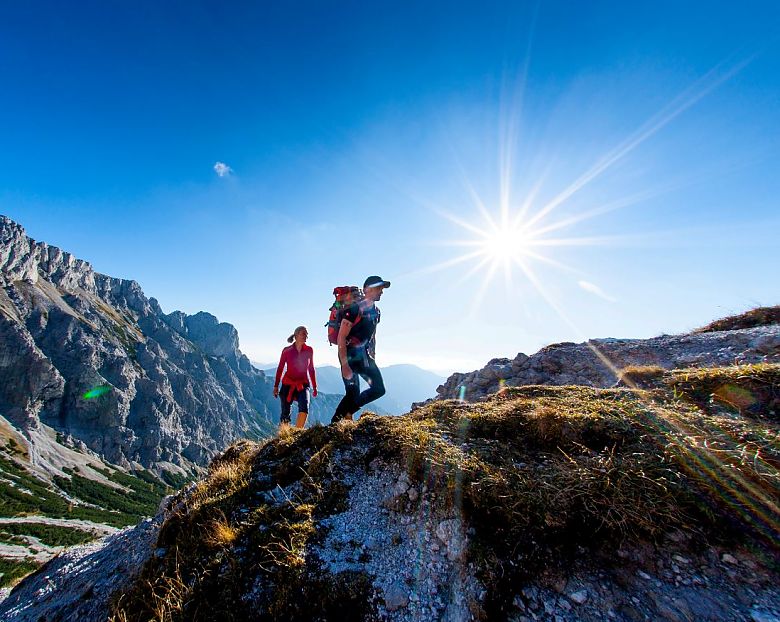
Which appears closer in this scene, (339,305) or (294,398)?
(339,305)

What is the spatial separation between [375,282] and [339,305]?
1.08 m

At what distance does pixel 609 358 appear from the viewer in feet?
49.2

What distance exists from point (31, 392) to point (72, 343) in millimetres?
33861

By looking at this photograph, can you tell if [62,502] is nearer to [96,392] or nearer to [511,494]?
[96,392]

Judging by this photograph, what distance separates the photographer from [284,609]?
11.0 feet

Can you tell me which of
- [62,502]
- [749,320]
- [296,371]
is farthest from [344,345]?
[62,502]

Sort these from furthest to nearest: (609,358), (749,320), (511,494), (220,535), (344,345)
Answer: (749,320)
(609,358)
(344,345)
(220,535)
(511,494)

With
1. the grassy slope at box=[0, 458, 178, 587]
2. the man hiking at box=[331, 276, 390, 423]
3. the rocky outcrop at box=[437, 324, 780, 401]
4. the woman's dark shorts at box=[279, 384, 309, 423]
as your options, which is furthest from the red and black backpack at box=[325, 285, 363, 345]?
the grassy slope at box=[0, 458, 178, 587]

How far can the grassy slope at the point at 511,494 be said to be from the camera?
3.44 metres

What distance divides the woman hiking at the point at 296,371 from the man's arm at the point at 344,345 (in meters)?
3.56

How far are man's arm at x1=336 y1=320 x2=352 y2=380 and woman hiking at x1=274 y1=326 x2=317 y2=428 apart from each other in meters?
3.56

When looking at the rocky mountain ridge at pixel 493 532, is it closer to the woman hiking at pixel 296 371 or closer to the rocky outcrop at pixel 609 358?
the woman hiking at pixel 296 371

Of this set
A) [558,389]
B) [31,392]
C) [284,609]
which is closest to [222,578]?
[284,609]

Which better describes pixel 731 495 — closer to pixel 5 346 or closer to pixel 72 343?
pixel 5 346
